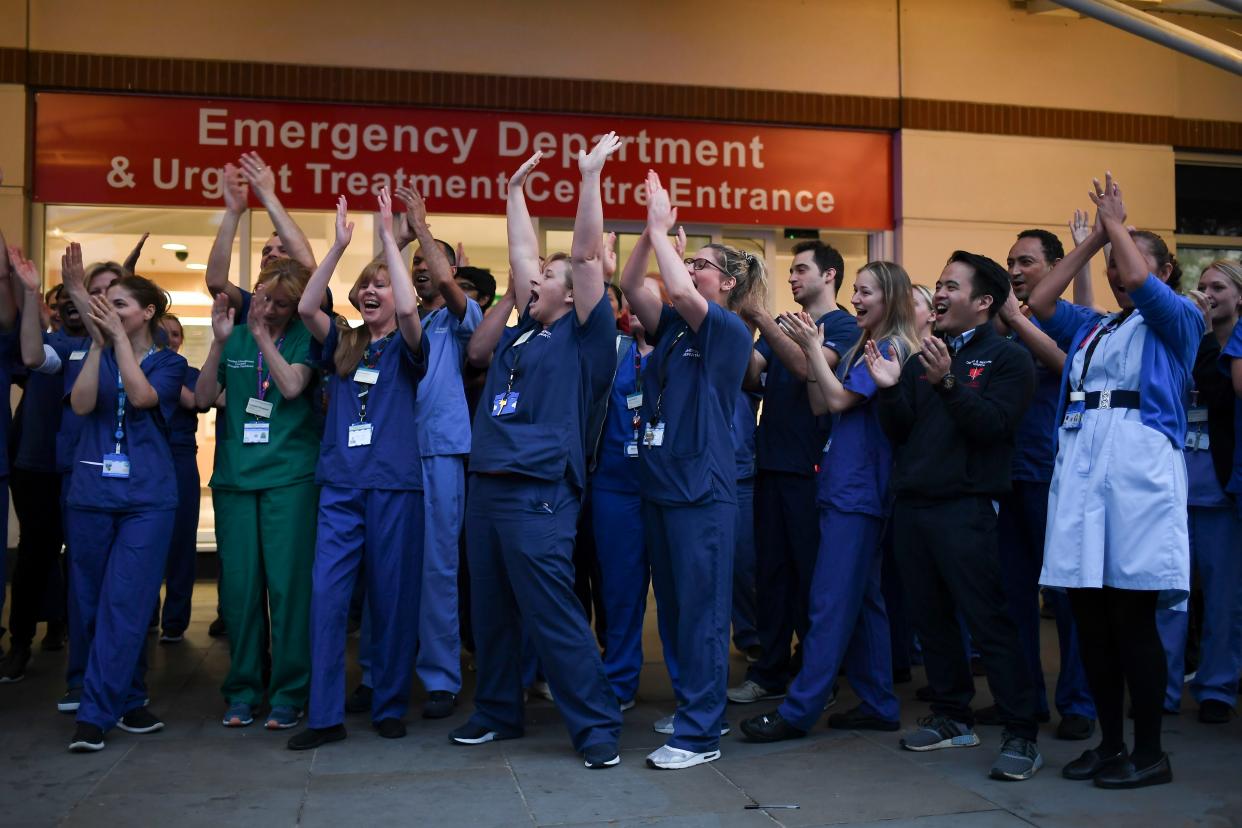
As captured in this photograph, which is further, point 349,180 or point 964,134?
point 964,134

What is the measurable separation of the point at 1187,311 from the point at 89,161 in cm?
729

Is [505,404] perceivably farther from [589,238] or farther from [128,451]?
[128,451]

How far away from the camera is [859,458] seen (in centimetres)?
493

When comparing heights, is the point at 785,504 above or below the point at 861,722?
above

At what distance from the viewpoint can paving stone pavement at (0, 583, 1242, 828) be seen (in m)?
3.92

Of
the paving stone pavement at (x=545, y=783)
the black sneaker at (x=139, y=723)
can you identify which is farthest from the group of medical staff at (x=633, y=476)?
the paving stone pavement at (x=545, y=783)

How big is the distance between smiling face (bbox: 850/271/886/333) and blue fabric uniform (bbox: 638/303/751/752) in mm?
627

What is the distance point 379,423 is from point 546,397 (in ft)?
2.61

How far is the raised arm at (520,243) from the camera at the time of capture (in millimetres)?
4773

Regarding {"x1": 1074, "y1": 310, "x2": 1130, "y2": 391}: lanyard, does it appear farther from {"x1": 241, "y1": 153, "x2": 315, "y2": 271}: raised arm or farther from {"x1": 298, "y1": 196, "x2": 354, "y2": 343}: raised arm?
{"x1": 241, "y1": 153, "x2": 315, "y2": 271}: raised arm

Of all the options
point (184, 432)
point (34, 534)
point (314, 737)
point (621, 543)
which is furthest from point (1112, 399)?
point (34, 534)

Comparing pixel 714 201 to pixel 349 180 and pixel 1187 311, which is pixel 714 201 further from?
pixel 1187 311

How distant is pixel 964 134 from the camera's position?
9805mm

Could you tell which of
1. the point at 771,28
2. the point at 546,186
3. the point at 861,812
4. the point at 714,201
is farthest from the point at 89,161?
the point at 861,812
